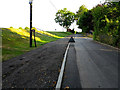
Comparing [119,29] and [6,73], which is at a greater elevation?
[119,29]

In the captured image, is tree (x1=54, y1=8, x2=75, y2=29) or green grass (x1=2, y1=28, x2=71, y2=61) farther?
tree (x1=54, y1=8, x2=75, y2=29)

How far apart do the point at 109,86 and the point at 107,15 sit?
15.4 metres

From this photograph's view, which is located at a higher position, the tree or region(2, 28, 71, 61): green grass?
the tree

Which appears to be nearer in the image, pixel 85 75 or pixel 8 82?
pixel 8 82

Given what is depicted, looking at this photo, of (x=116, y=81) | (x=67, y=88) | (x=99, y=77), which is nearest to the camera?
(x=67, y=88)

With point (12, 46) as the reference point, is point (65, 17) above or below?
above

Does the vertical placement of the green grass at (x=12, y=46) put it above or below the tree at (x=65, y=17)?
below

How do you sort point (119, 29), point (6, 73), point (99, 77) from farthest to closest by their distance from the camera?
1. point (119, 29)
2. point (6, 73)
3. point (99, 77)

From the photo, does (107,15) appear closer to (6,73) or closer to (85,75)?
(85,75)

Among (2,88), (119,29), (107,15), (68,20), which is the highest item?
(68,20)

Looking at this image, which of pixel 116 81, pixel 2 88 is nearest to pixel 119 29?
pixel 116 81

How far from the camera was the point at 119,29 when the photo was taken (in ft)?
34.4

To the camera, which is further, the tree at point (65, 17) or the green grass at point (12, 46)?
the tree at point (65, 17)

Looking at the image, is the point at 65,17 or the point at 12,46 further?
the point at 65,17
